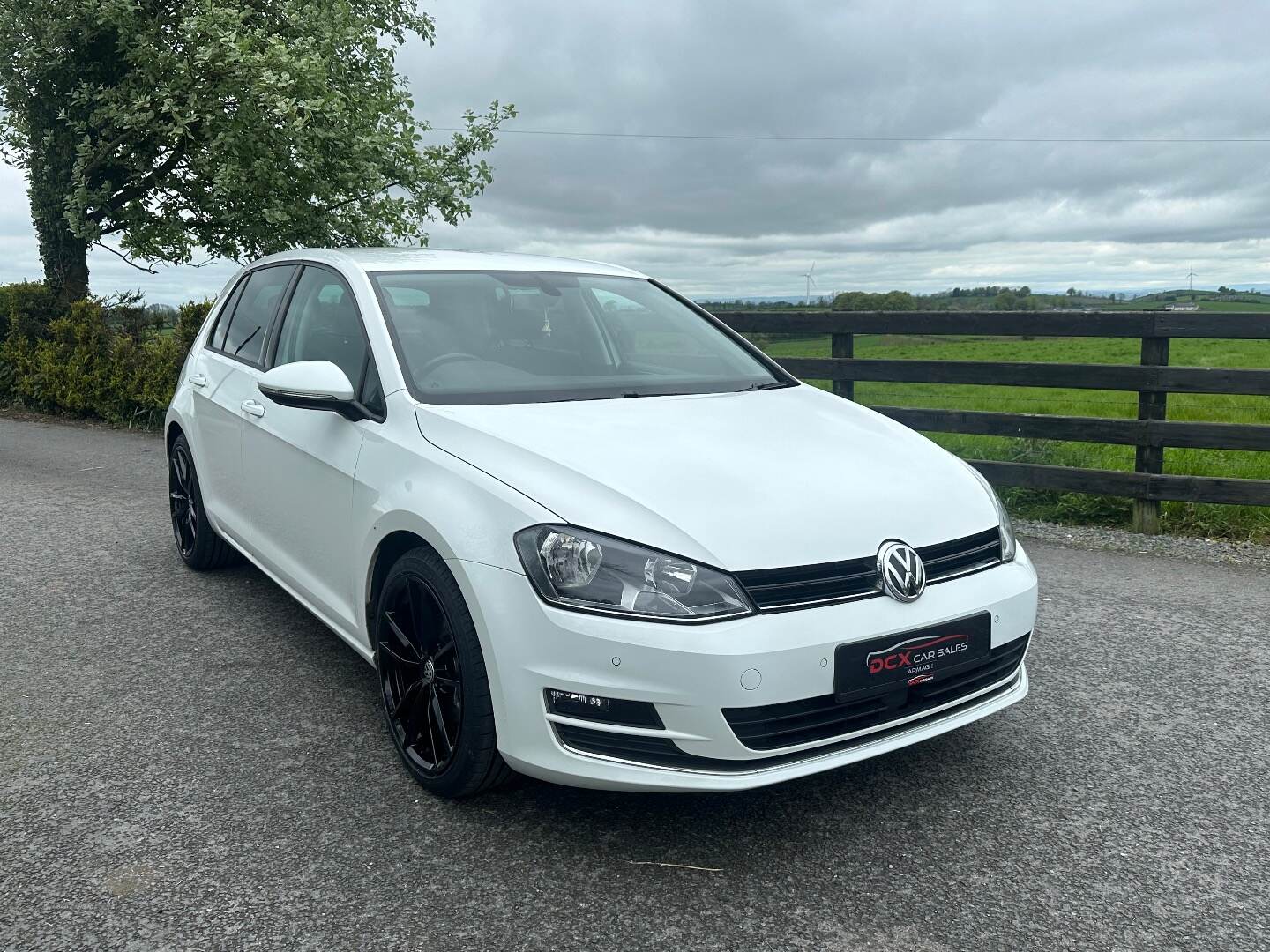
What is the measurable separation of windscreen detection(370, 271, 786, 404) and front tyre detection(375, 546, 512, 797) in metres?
0.65

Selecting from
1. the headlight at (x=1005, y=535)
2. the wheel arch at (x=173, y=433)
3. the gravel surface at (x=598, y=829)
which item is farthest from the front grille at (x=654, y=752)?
the wheel arch at (x=173, y=433)

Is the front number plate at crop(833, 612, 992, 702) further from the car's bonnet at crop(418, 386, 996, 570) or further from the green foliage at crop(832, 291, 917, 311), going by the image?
the green foliage at crop(832, 291, 917, 311)

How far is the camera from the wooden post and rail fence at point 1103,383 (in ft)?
21.0

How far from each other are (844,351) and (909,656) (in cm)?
523

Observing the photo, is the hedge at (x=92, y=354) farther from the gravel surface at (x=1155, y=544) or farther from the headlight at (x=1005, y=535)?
the headlight at (x=1005, y=535)

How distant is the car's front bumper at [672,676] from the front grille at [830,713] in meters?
0.02

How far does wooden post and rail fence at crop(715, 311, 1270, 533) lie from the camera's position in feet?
21.0

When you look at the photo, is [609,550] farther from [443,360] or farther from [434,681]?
[443,360]

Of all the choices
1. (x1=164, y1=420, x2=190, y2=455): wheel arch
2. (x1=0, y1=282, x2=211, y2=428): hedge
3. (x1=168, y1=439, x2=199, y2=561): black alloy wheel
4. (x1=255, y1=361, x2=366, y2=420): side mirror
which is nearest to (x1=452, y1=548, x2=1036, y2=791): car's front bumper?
(x1=255, y1=361, x2=366, y2=420): side mirror

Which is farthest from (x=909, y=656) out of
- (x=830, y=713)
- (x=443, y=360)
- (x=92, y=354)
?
(x=92, y=354)

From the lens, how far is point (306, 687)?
4.04 metres

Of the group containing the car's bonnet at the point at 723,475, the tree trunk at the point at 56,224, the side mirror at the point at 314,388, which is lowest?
the car's bonnet at the point at 723,475

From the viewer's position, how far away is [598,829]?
117 inches

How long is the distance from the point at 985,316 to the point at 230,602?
4.97 metres
